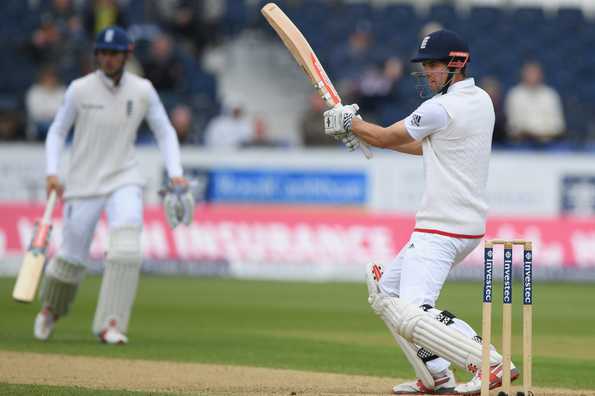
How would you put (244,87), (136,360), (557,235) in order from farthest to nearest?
(244,87), (557,235), (136,360)

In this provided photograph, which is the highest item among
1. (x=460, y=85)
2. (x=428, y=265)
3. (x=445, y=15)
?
(x=445, y=15)

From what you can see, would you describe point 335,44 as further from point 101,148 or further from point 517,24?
point 101,148

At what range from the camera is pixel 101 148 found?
933 centimetres

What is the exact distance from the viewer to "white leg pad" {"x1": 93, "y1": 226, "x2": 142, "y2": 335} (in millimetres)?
9008

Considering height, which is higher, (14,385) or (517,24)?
(517,24)

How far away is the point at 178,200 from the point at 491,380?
3.93m

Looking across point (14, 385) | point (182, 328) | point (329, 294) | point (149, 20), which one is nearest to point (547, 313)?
point (329, 294)

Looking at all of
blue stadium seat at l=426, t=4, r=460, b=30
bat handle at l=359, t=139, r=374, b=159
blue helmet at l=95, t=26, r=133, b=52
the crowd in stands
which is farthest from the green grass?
blue stadium seat at l=426, t=4, r=460, b=30

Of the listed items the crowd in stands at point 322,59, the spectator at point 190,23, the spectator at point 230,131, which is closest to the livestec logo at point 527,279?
the crowd in stands at point 322,59

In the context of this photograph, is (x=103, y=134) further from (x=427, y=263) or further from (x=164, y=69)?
(x=164, y=69)

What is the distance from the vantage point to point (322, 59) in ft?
61.8

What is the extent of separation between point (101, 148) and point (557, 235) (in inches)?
332

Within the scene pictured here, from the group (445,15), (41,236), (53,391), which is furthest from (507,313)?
(445,15)

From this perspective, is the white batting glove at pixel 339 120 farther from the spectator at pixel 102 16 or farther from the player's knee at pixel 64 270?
the spectator at pixel 102 16
